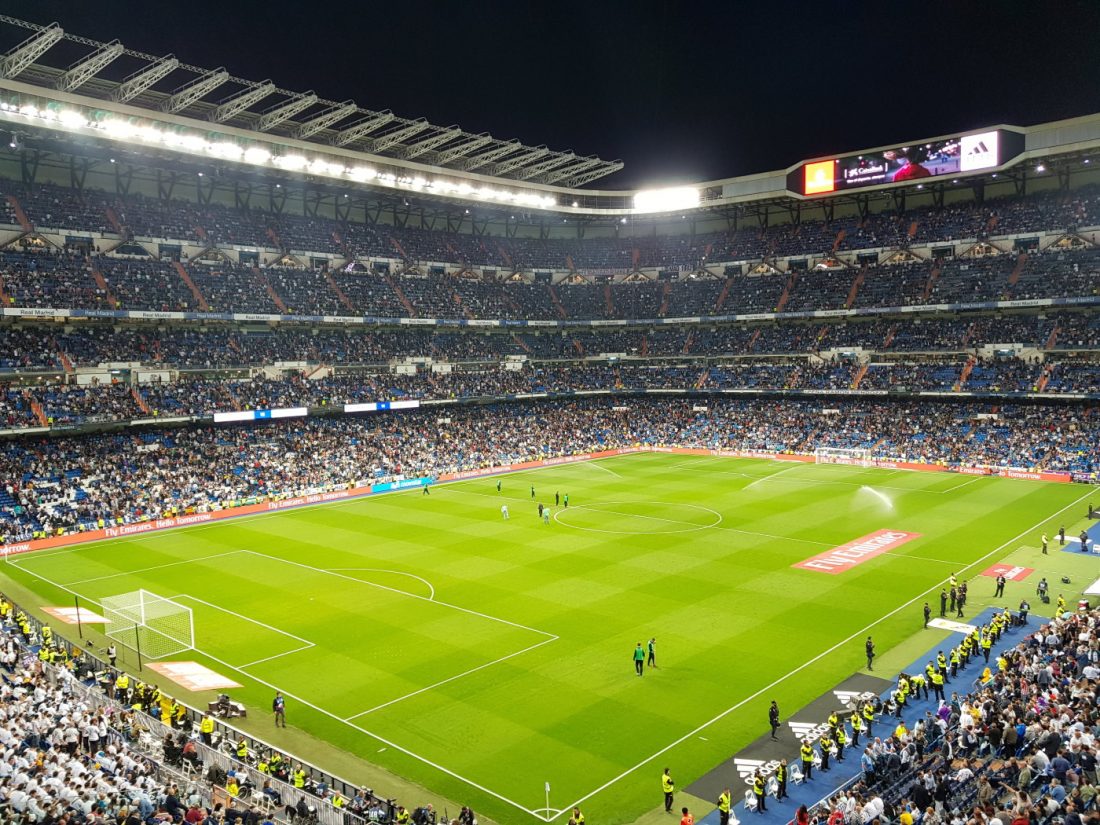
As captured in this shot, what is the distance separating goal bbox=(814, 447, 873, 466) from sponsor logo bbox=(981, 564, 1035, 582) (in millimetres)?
30647

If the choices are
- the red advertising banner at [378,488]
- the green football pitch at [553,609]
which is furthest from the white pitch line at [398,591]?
the red advertising banner at [378,488]

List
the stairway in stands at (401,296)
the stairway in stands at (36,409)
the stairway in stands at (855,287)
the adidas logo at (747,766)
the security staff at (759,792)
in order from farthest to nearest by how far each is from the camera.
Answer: the stairway in stands at (855,287)
the stairway in stands at (401,296)
the stairway in stands at (36,409)
the adidas logo at (747,766)
the security staff at (759,792)

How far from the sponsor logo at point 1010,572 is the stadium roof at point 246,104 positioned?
47162mm

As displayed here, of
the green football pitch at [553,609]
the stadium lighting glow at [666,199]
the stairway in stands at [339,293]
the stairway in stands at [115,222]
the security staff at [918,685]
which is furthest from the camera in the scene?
the stadium lighting glow at [666,199]

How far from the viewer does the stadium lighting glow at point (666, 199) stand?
8750 cm

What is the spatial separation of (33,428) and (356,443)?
21786 mm

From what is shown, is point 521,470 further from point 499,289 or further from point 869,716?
point 869,716

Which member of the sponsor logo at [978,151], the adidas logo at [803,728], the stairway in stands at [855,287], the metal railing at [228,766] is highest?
the sponsor logo at [978,151]

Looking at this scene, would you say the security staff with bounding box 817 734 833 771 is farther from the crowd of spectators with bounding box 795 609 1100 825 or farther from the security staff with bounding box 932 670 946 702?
the security staff with bounding box 932 670 946 702

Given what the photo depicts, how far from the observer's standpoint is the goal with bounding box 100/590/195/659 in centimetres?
2817

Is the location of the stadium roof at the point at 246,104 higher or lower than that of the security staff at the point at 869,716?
higher

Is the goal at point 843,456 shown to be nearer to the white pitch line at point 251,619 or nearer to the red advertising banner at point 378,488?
the red advertising banner at point 378,488

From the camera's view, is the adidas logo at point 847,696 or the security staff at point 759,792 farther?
the adidas logo at point 847,696

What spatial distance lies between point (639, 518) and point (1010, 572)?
63.3ft
